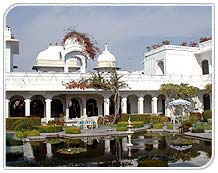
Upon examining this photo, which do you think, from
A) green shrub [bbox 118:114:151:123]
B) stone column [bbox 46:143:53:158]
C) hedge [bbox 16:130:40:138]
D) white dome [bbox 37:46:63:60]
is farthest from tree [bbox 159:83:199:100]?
stone column [bbox 46:143:53:158]

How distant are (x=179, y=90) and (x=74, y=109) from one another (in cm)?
785

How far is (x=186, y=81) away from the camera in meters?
24.7

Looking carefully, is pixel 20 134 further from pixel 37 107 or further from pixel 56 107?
pixel 56 107

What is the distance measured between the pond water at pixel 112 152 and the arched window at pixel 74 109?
878cm

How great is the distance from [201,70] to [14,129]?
16.8m

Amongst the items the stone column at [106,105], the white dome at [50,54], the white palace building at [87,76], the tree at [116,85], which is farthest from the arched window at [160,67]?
the white dome at [50,54]

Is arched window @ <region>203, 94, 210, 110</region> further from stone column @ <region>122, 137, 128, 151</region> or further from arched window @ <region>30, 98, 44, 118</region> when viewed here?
arched window @ <region>30, 98, 44, 118</region>

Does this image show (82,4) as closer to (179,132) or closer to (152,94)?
(179,132)

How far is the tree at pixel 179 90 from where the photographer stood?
23.5m

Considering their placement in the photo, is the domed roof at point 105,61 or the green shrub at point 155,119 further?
the domed roof at point 105,61

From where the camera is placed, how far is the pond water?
33.3 ft

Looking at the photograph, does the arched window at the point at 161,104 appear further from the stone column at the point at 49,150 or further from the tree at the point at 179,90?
the stone column at the point at 49,150

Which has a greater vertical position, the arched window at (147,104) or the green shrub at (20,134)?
the arched window at (147,104)

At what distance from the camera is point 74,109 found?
24.8 m
